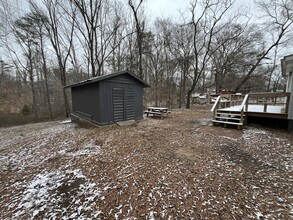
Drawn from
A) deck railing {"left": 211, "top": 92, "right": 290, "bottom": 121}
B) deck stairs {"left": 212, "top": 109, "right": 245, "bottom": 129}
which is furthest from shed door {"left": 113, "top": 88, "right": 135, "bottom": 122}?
deck stairs {"left": 212, "top": 109, "right": 245, "bottom": 129}

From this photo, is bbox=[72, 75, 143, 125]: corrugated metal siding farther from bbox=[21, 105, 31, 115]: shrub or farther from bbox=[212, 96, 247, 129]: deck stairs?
bbox=[21, 105, 31, 115]: shrub

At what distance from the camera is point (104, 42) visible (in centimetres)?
1409

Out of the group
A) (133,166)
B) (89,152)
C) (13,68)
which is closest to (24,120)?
(13,68)

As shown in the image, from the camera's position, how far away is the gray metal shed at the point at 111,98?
6914 mm

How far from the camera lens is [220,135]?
5234 mm

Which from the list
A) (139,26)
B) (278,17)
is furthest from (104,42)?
(278,17)

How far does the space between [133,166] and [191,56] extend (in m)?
16.4

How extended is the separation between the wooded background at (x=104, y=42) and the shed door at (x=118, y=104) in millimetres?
6230

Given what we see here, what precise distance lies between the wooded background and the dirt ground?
10351 millimetres

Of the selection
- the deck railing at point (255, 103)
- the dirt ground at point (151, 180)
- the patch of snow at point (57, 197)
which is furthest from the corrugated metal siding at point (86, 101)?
the deck railing at point (255, 103)

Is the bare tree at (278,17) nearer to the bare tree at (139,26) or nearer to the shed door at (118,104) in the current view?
the bare tree at (139,26)

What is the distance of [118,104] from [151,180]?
5.41 metres

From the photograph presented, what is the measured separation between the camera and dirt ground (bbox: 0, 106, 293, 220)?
78.4 inches

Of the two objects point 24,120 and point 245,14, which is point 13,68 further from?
point 245,14
